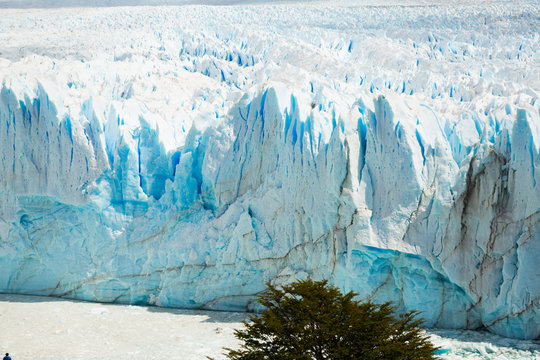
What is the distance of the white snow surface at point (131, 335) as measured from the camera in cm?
1016

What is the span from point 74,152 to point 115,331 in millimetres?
4140

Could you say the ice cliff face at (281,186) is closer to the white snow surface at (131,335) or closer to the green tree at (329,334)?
the white snow surface at (131,335)

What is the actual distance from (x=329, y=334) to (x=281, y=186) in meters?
5.69

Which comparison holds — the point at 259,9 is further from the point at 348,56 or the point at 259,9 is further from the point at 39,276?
the point at 39,276

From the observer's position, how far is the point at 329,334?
699cm

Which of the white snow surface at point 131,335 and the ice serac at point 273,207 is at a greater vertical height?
the ice serac at point 273,207

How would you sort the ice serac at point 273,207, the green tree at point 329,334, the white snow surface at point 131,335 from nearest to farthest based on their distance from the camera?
the green tree at point 329,334
the white snow surface at point 131,335
the ice serac at point 273,207

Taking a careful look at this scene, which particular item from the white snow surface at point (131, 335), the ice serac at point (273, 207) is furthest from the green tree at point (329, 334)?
the ice serac at point (273, 207)

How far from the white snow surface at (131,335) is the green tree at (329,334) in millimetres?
2741

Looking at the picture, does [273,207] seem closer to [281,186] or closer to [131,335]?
[281,186]

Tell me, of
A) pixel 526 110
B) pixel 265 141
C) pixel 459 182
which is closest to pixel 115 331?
pixel 265 141

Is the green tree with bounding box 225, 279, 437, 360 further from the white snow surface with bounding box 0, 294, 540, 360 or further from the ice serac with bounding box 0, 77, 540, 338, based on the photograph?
the ice serac with bounding box 0, 77, 540, 338

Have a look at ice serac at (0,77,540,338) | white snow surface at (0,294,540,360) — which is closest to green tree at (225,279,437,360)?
white snow surface at (0,294,540,360)

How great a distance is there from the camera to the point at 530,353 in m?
9.76
